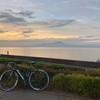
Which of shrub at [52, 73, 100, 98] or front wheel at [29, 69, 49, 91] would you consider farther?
front wheel at [29, 69, 49, 91]

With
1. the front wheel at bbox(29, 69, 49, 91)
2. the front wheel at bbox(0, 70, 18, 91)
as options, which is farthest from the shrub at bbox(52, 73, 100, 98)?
the front wheel at bbox(0, 70, 18, 91)

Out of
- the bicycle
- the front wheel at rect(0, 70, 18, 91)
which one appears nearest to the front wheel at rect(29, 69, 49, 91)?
the bicycle

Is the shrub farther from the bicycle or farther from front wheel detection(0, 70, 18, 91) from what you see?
front wheel detection(0, 70, 18, 91)

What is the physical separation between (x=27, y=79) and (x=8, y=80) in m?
0.67

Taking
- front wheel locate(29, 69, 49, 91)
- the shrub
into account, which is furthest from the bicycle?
the shrub

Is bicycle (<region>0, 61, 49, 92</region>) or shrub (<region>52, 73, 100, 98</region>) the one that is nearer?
shrub (<region>52, 73, 100, 98</region>)

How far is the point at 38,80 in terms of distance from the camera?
394 inches

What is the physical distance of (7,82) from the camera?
396 inches

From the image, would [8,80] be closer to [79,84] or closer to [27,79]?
[27,79]

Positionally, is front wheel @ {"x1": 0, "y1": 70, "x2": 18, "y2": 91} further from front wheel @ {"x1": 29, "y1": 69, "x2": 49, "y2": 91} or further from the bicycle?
front wheel @ {"x1": 29, "y1": 69, "x2": 49, "y2": 91}

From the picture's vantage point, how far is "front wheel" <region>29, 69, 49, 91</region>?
991 cm

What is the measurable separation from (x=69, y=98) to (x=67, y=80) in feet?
2.16

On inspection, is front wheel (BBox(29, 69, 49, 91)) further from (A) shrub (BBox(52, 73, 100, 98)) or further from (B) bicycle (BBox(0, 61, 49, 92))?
(A) shrub (BBox(52, 73, 100, 98))

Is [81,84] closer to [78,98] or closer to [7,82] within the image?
[78,98]
